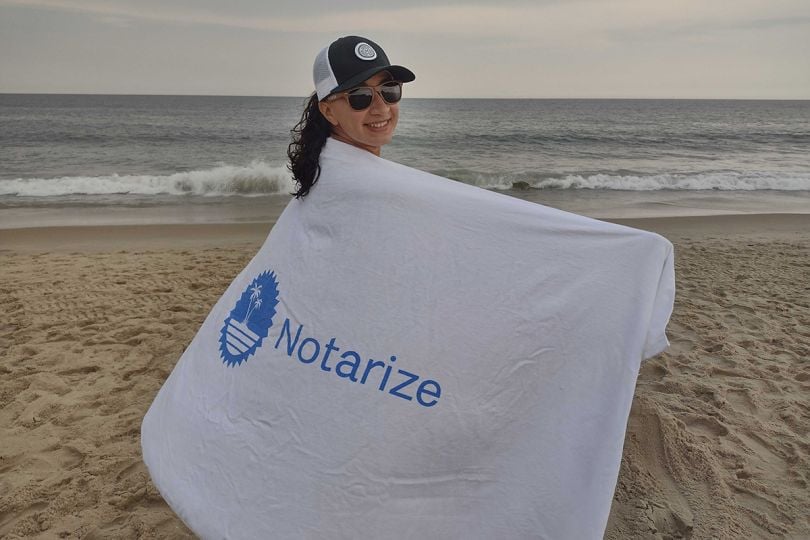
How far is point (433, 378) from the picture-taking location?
1.51 metres

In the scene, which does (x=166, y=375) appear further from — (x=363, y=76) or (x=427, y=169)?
(x=427, y=169)

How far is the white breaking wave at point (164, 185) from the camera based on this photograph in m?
12.5

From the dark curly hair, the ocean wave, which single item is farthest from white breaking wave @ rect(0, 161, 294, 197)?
the dark curly hair

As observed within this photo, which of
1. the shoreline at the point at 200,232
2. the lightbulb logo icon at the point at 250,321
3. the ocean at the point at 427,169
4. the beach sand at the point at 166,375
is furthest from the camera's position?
the ocean at the point at 427,169

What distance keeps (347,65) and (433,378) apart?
0.98 meters

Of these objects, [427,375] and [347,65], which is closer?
[427,375]

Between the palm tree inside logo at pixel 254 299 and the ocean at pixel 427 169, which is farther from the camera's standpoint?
the ocean at pixel 427 169

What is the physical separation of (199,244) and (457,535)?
694 centimetres

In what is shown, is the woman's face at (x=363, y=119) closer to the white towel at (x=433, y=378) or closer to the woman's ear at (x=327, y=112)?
the woman's ear at (x=327, y=112)

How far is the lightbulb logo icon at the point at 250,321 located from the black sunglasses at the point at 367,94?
23.6 inches

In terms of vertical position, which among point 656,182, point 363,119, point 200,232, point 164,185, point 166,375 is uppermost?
point 656,182

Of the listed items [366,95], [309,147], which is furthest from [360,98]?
[309,147]

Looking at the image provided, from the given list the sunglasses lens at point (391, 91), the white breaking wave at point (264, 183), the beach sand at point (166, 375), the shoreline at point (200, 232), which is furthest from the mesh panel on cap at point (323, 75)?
the white breaking wave at point (264, 183)

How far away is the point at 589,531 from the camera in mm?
1484
